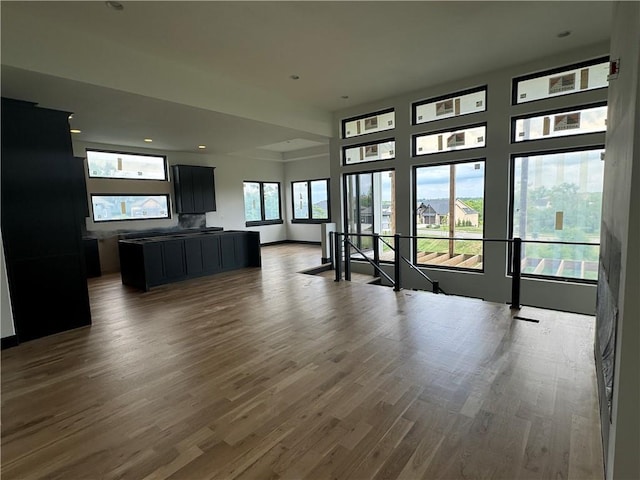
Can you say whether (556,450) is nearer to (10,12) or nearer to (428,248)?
(428,248)

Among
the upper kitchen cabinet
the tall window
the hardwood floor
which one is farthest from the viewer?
the upper kitchen cabinet

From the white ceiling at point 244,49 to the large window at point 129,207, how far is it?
2338 millimetres

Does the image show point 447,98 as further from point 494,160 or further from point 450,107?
point 494,160

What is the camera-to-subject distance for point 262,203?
37.7ft

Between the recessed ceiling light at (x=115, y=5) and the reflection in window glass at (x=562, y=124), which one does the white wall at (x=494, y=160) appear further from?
the recessed ceiling light at (x=115, y=5)

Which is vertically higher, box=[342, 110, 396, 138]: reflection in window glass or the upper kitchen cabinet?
box=[342, 110, 396, 138]: reflection in window glass

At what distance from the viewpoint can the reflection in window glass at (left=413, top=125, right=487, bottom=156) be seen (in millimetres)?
5730

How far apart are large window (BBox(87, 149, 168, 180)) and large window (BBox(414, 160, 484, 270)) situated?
6541 millimetres

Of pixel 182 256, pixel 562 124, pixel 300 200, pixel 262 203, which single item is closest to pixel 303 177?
pixel 300 200

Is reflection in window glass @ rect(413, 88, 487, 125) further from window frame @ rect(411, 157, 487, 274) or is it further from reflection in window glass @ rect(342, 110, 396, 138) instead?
window frame @ rect(411, 157, 487, 274)

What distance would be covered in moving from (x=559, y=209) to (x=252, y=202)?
28.2 ft

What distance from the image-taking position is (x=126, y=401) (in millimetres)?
2467

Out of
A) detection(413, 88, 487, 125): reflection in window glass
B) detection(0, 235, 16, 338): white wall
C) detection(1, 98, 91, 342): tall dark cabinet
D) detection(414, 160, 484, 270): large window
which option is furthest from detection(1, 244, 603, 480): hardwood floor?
detection(413, 88, 487, 125): reflection in window glass

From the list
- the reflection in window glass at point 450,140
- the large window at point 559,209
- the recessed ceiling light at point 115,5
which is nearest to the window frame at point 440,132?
the reflection in window glass at point 450,140
